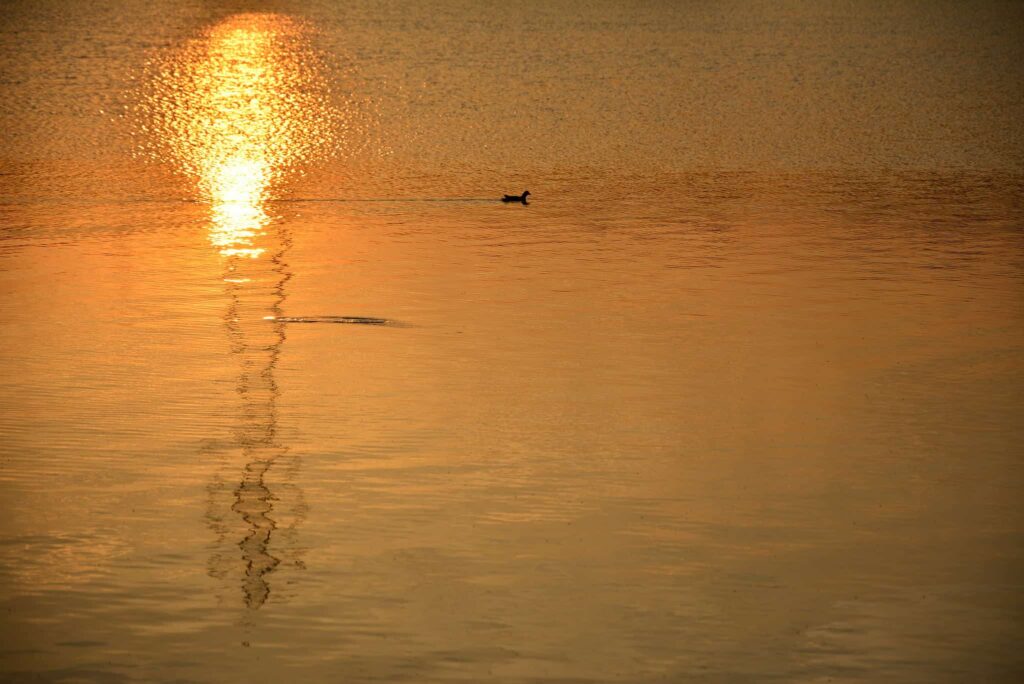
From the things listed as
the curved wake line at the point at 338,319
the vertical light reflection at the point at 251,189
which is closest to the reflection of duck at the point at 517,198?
the vertical light reflection at the point at 251,189

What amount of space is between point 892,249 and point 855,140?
12392 millimetres

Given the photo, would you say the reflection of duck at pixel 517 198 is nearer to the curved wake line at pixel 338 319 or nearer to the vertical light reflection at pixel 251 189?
the vertical light reflection at pixel 251 189

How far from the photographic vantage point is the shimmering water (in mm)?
8656

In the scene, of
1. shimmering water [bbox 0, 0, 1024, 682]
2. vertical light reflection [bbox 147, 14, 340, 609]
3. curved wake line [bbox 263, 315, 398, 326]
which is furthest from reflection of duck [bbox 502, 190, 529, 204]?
curved wake line [bbox 263, 315, 398, 326]

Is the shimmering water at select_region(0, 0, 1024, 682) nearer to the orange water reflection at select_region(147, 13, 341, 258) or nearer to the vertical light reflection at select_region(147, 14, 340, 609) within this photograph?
the vertical light reflection at select_region(147, 14, 340, 609)

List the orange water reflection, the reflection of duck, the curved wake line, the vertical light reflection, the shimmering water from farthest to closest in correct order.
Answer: the orange water reflection
the reflection of duck
the curved wake line
the vertical light reflection
the shimmering water

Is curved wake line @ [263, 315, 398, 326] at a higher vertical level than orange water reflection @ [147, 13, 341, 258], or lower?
lower

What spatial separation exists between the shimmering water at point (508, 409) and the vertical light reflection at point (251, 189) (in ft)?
0.19

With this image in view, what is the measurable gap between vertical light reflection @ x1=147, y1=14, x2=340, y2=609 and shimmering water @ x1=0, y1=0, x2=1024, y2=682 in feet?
0.19

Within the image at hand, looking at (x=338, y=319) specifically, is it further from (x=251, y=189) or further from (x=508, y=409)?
(x=251, y=189)

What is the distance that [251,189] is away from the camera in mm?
25438

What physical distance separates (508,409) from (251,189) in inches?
534

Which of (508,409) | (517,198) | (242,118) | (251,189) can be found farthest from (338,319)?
(242,118)

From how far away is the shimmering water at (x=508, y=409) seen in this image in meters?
8.66
